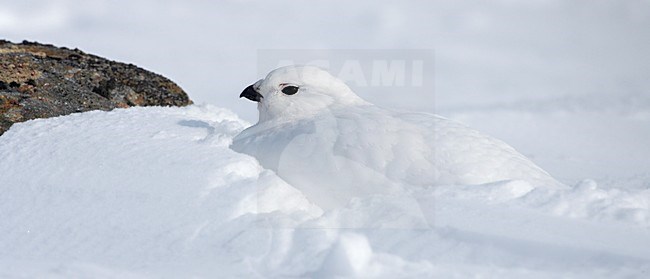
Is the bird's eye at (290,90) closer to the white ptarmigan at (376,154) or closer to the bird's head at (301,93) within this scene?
the bird's head at (301,93)

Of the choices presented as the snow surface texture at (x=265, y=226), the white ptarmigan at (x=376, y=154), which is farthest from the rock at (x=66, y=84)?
the white ptarmigan at (x=376, y=154)

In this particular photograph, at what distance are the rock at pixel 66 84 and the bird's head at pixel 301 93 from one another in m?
2.04

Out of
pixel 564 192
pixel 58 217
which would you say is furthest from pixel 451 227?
pixel 58 217

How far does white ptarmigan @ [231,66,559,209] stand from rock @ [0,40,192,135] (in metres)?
2.15

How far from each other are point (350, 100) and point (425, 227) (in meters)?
2.03

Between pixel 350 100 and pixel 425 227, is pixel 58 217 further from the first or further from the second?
pixel 350 100

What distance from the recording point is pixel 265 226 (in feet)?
9.96

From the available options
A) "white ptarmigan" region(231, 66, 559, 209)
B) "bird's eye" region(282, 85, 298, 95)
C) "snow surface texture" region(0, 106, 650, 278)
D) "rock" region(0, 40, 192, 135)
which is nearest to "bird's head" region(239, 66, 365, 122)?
"bird's eye" region(282, 85, 298, 95)

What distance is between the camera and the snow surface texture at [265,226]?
102 inches

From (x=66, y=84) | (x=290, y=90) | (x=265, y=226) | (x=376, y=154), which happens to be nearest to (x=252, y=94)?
(x=290, y=90)

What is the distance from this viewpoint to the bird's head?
471 centimetres

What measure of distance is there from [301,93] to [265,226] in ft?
6.08

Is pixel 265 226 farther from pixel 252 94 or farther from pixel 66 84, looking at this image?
pixel 66 84

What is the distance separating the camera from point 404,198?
3270mm
